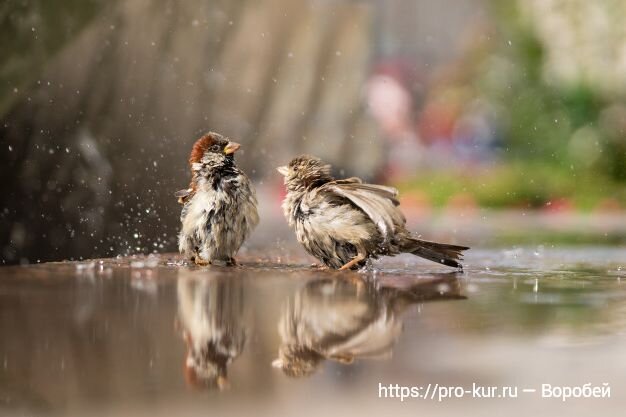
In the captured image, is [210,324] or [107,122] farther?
[107,122]

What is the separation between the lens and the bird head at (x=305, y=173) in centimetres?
414

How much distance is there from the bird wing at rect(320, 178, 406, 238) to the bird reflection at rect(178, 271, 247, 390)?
1.75ft

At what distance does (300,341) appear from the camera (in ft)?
8.82

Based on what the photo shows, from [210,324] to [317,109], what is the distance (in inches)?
290

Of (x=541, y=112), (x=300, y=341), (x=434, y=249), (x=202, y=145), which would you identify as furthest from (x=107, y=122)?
(x=541, y=112)

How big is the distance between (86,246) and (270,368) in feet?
9.38

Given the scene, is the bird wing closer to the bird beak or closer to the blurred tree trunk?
the bird beak

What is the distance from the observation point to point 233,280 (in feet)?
13.0

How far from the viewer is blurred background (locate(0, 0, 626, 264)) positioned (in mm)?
4855

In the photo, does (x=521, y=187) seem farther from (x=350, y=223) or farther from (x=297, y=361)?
(x=297, y=361)

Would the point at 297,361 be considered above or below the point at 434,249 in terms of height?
below

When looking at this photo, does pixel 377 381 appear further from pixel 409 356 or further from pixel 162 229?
pixel 162 229

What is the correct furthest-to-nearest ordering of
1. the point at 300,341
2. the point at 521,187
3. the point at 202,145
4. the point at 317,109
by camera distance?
the point at 521,187 → the point at 317,109 → the point at 202,145 → the point at 300,341

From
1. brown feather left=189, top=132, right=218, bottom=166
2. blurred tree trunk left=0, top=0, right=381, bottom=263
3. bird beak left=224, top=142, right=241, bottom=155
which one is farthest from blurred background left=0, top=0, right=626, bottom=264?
bird beak left=224, top=142, right=241, bottom=155
